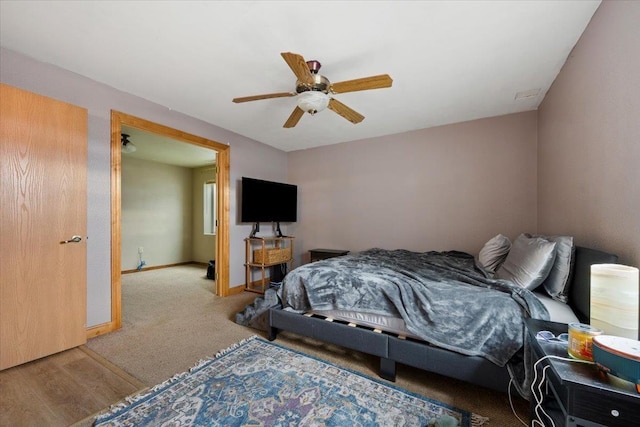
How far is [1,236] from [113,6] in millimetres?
1835

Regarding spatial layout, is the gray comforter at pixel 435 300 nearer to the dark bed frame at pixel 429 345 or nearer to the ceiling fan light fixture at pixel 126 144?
the dark bed frame at pixel 429 345

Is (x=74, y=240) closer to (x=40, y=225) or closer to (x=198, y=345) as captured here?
(x=40, y=225)

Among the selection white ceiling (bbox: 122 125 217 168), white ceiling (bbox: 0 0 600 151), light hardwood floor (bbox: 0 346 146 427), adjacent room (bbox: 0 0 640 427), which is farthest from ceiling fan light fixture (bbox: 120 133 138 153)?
light hardwood floor (bbox: 0 346 146 427)

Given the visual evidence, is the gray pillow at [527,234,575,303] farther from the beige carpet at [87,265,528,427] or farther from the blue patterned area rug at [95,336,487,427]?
the blue patterned area rug at [95,336,487,427]

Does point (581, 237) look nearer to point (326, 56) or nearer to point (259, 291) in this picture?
point (326, 56)

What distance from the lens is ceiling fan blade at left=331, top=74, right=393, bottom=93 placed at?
6.11 feet

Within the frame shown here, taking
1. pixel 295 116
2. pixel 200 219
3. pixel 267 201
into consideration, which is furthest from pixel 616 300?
pixel 200 219

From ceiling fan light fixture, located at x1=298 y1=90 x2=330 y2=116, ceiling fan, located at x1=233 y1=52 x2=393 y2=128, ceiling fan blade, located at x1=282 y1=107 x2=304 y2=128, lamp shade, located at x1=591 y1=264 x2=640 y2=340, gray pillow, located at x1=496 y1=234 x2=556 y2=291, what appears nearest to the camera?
lamp shade, located at x1=591 y1=264 x2=640 y2=340

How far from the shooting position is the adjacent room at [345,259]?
1.43m

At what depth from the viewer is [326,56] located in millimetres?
2109

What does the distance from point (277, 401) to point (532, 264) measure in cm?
194

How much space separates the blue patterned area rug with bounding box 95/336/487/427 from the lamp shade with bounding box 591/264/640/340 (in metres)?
0.85

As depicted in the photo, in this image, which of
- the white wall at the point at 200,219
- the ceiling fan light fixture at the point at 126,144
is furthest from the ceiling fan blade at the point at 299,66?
the white wall at the point at 200,219

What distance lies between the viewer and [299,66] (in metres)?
1.81
